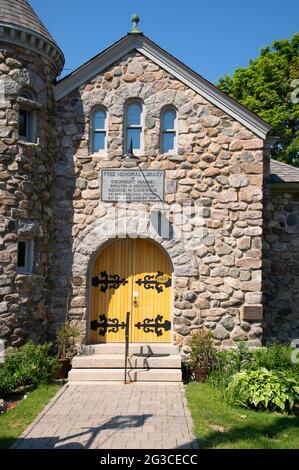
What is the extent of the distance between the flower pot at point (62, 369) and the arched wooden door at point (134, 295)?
106 centimetres

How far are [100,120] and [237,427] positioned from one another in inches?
270

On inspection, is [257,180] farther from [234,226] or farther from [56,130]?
[56,130]

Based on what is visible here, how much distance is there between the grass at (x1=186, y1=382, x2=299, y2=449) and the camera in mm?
6380

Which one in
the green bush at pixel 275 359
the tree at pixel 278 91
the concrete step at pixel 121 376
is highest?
the tree at pixel 278 91

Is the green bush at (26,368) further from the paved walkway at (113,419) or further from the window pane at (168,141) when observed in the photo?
the window pane at (168,141)

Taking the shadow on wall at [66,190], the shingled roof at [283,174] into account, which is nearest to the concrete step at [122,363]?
the shadow on wall at [66,190]

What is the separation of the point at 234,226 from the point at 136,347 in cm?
329

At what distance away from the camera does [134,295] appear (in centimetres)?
1078

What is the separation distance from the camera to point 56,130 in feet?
35.3

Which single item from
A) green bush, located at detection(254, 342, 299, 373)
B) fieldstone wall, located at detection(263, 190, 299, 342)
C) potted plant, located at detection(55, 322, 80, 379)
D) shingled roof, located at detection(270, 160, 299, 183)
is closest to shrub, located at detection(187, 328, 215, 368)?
green bush, located at detection(254, 342, 299, 373)

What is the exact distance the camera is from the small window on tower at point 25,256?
33.0 ft

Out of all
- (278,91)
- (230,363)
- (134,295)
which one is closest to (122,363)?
(134,295)

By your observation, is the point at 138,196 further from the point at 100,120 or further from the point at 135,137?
the point at 100,120

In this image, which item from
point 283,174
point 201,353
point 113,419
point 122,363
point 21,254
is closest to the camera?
point 113,419
